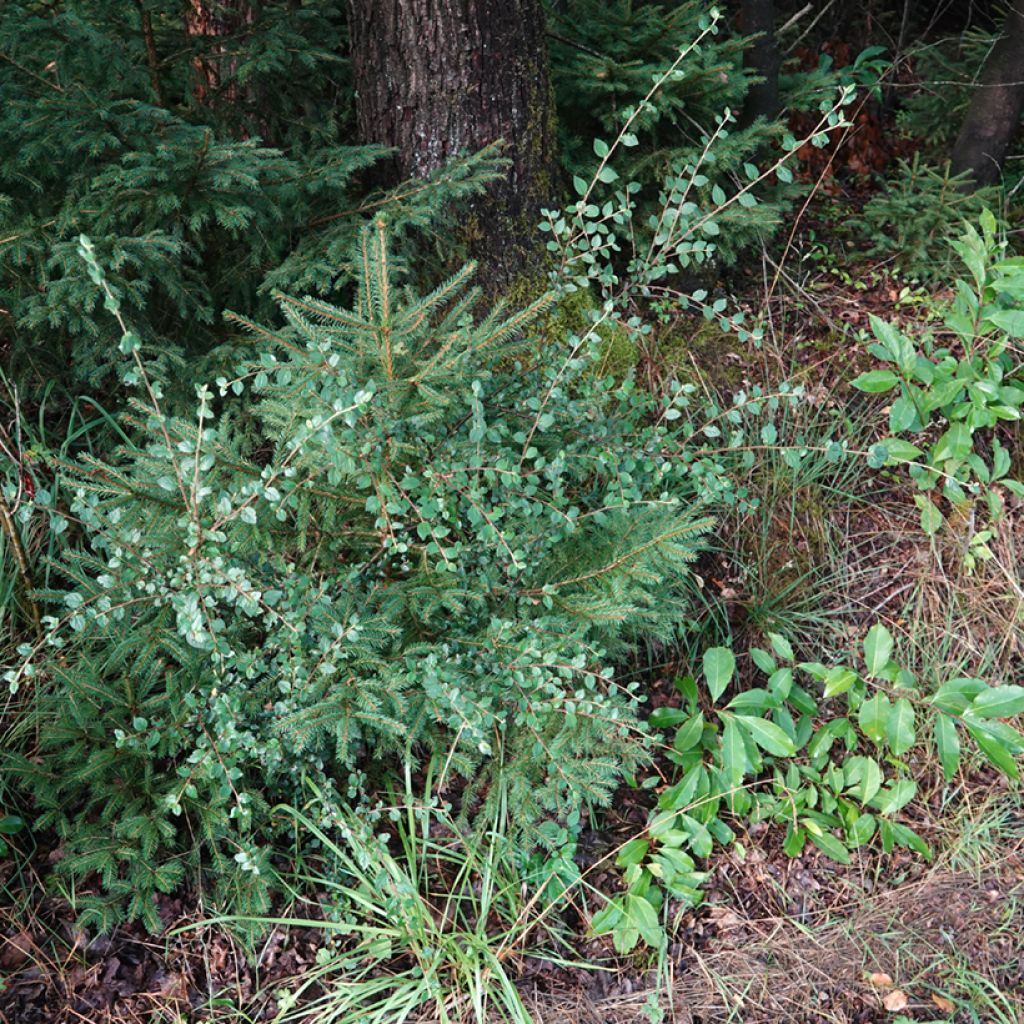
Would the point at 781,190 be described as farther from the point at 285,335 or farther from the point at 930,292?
the point at 285,335

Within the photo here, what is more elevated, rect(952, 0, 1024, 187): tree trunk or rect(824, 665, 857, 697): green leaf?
rect(952, 0, 1024, 187): tree trunk

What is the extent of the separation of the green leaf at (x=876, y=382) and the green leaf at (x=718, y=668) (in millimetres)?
940

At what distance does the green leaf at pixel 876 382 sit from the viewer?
9.62 ft

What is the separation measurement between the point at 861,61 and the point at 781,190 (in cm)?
114

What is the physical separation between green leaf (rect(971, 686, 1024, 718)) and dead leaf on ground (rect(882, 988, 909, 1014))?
723 millimetres

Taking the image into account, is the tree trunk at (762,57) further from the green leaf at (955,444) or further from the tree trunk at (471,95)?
the green leaf at (955,444)

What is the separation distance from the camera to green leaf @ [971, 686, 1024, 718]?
2.49 metres

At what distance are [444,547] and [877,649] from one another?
1.25 meters

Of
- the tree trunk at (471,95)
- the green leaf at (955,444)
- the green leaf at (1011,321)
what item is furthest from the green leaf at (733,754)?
the tree trunk at (471,95)

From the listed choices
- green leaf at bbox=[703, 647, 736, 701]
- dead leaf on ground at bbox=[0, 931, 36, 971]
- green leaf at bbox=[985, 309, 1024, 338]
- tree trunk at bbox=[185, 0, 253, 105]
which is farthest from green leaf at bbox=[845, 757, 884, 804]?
tree trunk at bbox=[185, 0, 253, 105]

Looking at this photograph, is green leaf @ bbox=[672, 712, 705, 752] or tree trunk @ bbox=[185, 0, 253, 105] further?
tree trunk @ bbox=[185, 0, 253, 105]

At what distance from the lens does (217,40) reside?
9.73 ft

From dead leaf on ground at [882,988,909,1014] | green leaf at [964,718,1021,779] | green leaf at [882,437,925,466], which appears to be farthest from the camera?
green leaf at [882,437,925,466]

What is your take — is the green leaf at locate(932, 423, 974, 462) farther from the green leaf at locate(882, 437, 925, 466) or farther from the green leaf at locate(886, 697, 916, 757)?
the green leaf at locate(886, 697, 916, 757)
